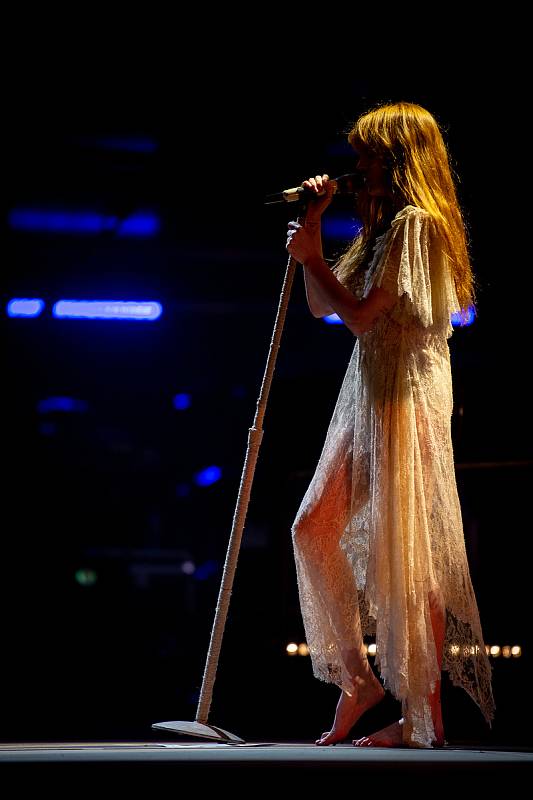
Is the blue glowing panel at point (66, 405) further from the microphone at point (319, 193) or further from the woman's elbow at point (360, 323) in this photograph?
the woman's elbow at point (360, 323)

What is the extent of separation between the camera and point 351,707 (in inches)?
98.8

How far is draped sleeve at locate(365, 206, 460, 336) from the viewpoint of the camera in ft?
7.94

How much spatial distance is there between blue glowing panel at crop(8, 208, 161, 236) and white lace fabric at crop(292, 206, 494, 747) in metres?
3.78

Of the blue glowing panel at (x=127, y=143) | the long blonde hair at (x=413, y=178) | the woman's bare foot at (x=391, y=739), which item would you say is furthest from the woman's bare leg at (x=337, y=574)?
the blue glowing panel at (x=127, y=143)

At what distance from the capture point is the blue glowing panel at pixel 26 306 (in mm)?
6090

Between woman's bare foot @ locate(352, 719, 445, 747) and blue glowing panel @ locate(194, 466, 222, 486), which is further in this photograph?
blue glowing panel @ locate(194, 466, 222, 486)

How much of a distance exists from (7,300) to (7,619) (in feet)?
5.53

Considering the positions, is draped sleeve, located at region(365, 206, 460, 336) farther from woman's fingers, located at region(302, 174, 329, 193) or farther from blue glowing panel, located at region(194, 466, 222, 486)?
blue glowing panel, located at region(194, 466, 222, 486)

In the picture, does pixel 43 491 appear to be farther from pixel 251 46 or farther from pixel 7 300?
pixel 251 46

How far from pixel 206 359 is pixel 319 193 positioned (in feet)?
13.2

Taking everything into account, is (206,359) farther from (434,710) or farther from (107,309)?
(434,710)
